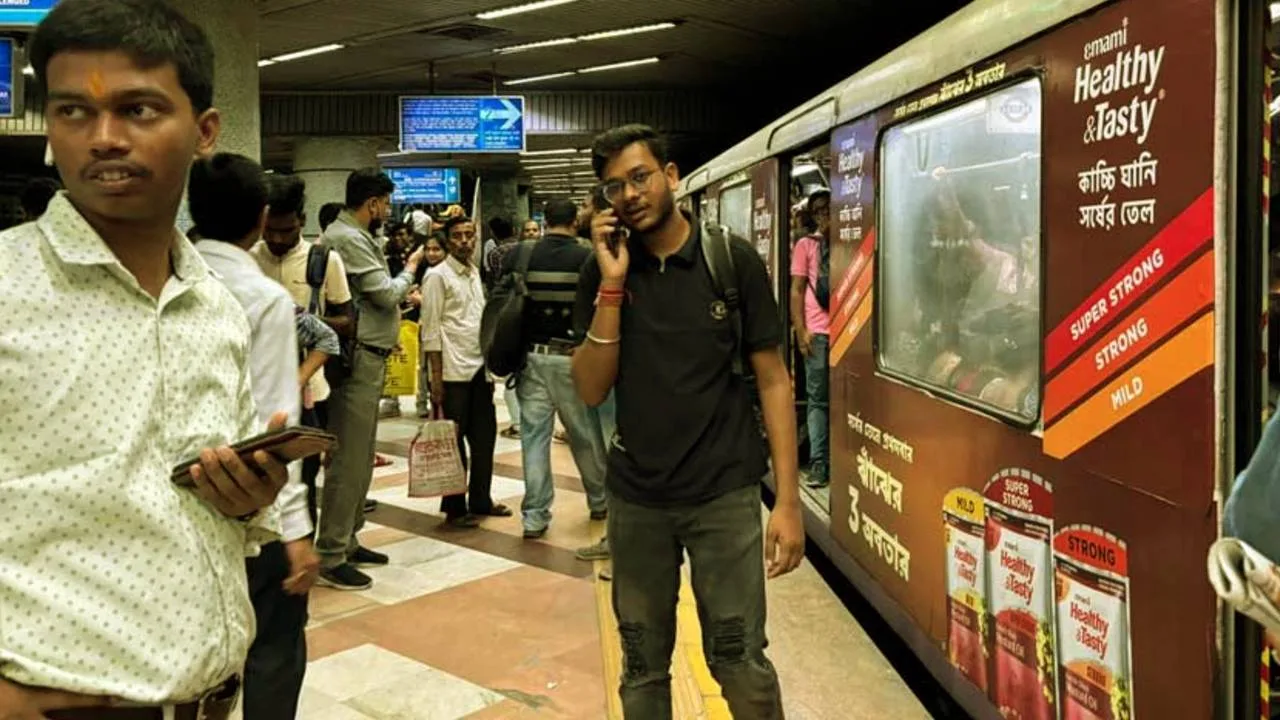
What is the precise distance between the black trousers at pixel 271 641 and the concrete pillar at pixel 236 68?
194 inches

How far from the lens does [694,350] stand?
255cm

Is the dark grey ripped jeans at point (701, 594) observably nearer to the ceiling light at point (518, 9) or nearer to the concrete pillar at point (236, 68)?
the concrete pillar at point (236, 68)

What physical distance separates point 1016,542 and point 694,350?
3.57 ft

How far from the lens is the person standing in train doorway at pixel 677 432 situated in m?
2.53

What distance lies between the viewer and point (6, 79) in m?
7.40

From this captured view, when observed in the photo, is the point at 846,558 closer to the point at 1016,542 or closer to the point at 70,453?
the point at 1016,542

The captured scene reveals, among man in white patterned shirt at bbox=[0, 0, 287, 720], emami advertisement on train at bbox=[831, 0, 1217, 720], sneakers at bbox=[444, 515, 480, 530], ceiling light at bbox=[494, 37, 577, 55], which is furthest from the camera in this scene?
ceiling light at bbox=[494, 37, 577, 55]

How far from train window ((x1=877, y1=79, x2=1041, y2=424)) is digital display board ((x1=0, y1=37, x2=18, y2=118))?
20.9ft

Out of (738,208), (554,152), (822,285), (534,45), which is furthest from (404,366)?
(554,152)

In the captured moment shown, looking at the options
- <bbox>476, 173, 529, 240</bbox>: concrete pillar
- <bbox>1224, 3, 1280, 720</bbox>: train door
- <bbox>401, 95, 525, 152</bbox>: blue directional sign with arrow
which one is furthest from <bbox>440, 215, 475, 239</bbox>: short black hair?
<bbox>476, 173, 529, 240</bbox>: concrete pillar

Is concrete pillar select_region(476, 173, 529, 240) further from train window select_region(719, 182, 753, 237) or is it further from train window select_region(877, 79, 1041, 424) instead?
train window select_region(877, 79, 1041, 424)

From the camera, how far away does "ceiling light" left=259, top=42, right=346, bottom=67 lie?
11216 millimetres

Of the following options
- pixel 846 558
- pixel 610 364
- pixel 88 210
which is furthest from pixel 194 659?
pixel 846 558

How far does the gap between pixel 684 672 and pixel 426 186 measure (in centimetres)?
1775
